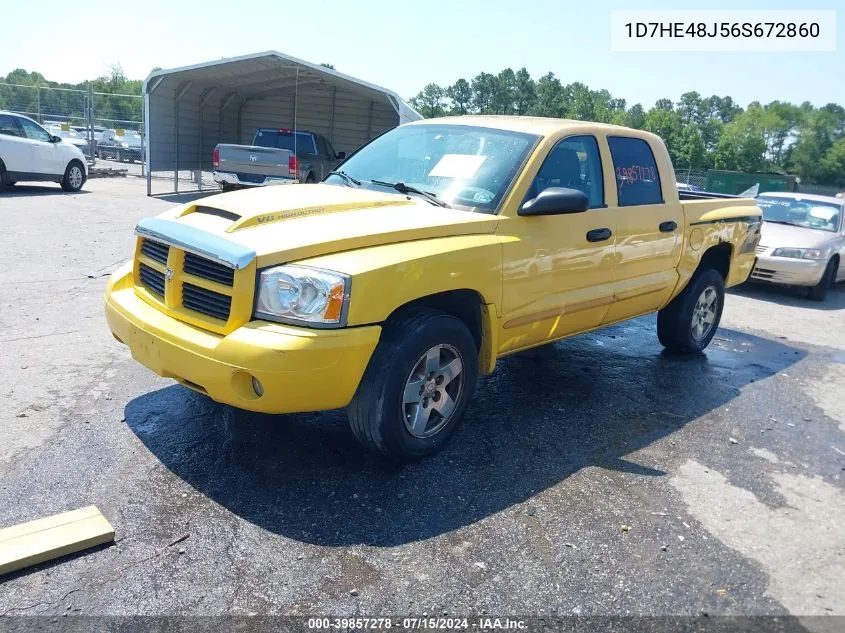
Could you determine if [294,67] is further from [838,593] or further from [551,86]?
[551,86]

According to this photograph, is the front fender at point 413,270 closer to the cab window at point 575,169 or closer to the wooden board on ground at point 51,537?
the cab window at point 575,169

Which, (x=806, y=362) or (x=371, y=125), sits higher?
(x=371, y=125)

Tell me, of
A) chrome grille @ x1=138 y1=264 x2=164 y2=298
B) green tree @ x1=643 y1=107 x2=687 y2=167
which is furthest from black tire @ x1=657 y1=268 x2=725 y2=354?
green tree @ x1=643 y1=107 x2=687 y2=167

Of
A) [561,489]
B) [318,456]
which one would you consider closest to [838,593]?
[561,489]

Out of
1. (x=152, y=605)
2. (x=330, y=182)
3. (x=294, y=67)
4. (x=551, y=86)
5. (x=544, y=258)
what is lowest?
(x=152, y=605)

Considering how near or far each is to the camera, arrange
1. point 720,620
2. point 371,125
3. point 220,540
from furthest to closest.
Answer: point 371,125 → point 220,540 → point 720,620

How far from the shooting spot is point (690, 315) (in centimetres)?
645

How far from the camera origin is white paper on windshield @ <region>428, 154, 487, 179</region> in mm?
4543

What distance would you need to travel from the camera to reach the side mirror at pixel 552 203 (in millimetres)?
4258

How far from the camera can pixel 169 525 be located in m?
3.24

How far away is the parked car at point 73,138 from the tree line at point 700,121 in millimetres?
52558

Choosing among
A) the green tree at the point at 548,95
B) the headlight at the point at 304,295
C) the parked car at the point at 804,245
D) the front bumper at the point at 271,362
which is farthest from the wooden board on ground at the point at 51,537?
the green tree at the point at 548,95

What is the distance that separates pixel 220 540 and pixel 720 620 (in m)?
2.12

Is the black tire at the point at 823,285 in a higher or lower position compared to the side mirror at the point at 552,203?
lower
